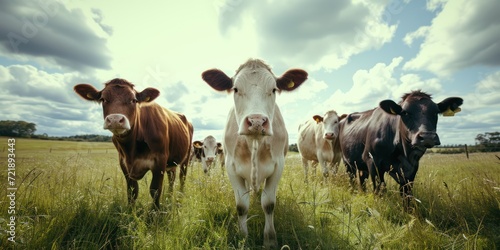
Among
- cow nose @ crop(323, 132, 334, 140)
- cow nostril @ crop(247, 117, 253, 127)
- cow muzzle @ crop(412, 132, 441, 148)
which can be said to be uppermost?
cow nostril @ crop(247, 117, 253, 127)

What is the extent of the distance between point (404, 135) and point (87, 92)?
20.6 feet

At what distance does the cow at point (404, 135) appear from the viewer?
445 centimetres

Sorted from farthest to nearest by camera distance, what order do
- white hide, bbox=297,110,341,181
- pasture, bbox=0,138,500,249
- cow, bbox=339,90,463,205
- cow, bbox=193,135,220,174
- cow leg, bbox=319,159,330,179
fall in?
cow, bbox=193,135,220,174 < white hide, bbox=297,110,341,181 < cow leg, bbox=319,159,330,179 < cow, bbox=339,90,463,205 < pasture, bbox=0,138,500,249

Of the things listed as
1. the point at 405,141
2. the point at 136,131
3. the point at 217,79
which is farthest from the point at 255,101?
the point at 405,141

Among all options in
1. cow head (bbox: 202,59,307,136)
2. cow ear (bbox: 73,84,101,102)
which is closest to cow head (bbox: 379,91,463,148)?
cow head (bbox: 202,59,307,136)

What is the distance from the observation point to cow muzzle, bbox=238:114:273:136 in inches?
110

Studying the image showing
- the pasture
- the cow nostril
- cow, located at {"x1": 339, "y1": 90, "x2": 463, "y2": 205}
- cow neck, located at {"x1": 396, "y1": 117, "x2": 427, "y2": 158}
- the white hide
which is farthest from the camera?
the white hide

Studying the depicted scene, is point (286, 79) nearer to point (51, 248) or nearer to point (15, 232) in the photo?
point (51, 248)

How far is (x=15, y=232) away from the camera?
2.73 meters

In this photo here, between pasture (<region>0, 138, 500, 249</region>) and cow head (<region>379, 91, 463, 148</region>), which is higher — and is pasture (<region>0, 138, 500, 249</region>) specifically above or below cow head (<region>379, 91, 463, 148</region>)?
below

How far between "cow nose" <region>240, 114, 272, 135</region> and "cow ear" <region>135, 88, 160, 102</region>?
2749mm

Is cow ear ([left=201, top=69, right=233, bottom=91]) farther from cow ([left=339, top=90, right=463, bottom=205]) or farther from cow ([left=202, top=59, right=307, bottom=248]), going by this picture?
cow ([left=339, top=90, right=463, bottom=205])

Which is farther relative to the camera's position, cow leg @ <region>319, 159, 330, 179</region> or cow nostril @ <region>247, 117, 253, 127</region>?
cow leg @ <region>319, 159, 330, 179</region>

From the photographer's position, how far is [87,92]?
463 cm
